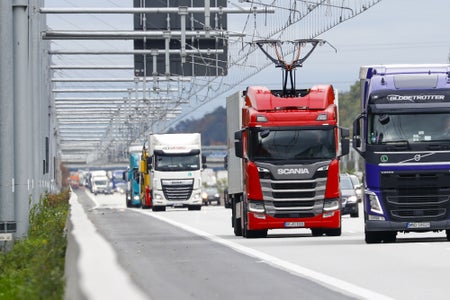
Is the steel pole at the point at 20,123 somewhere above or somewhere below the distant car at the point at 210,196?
above

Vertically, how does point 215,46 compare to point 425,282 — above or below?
above

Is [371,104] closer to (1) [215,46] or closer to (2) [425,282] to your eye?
(2) [425,282]

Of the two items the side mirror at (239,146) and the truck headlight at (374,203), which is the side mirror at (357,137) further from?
the side mirror at (239,146)

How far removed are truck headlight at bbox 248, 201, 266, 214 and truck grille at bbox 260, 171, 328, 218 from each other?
0.10 m

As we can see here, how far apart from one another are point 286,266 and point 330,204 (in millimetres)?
11611

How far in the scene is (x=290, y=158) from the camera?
111 ft

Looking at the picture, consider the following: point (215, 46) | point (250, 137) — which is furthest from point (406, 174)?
point (215, 46)

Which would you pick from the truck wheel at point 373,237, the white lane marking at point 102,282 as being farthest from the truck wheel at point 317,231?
the white lane marking at point 102,282

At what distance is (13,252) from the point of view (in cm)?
2392

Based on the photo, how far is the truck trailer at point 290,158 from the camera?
33.9 meters

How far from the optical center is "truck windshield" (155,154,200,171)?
2776 inches

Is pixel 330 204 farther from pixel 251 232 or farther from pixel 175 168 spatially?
pixel 175 168

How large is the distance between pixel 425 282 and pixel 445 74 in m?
12.0

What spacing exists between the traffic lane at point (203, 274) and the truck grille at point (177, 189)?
3765cm
